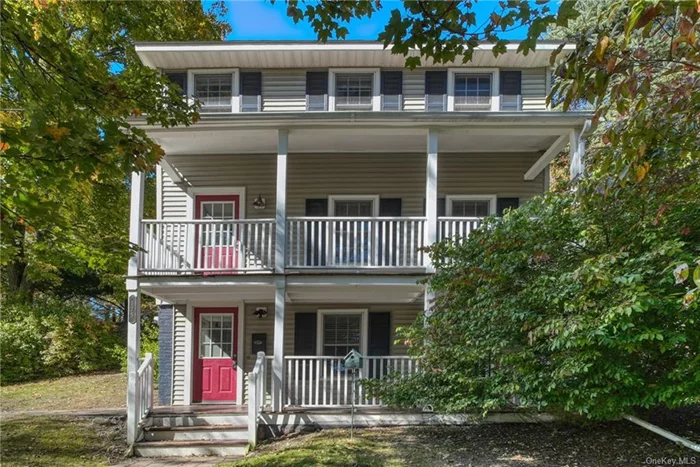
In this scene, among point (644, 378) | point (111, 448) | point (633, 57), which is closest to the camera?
point (633, 57)

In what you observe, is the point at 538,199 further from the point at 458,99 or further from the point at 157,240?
the point at 157,240

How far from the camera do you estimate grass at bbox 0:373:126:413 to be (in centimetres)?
996

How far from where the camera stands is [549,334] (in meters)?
5.21

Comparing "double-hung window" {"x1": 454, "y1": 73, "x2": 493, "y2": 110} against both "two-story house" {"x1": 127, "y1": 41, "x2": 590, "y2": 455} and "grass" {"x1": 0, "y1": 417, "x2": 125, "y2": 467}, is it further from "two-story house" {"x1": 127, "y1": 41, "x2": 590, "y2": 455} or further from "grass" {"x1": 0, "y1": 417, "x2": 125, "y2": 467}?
"grass" {"x1": 0, "y1": 417, "x2": 125, "y2": 467}

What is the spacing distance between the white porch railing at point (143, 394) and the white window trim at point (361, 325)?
3379 mm

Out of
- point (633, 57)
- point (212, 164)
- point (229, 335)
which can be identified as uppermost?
point (212, 164)

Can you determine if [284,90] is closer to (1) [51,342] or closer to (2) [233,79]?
(2) [233,79]

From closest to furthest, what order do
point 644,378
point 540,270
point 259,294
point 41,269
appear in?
1. point 644,378
2. point 540,270
3. point 259,294
4. point 41,269

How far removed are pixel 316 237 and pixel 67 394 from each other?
7.76m

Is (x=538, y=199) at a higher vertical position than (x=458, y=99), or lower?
lower

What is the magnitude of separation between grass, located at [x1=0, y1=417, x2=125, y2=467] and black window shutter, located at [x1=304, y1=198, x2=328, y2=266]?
14.9 feet

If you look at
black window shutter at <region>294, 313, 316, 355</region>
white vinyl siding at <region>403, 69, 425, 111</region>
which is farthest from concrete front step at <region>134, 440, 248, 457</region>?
white vinyl siding at <region>403, 69, 425, 111</region>

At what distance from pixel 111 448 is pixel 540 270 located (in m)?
7.43

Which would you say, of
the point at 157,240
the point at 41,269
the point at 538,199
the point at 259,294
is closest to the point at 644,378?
the point at 538,199
